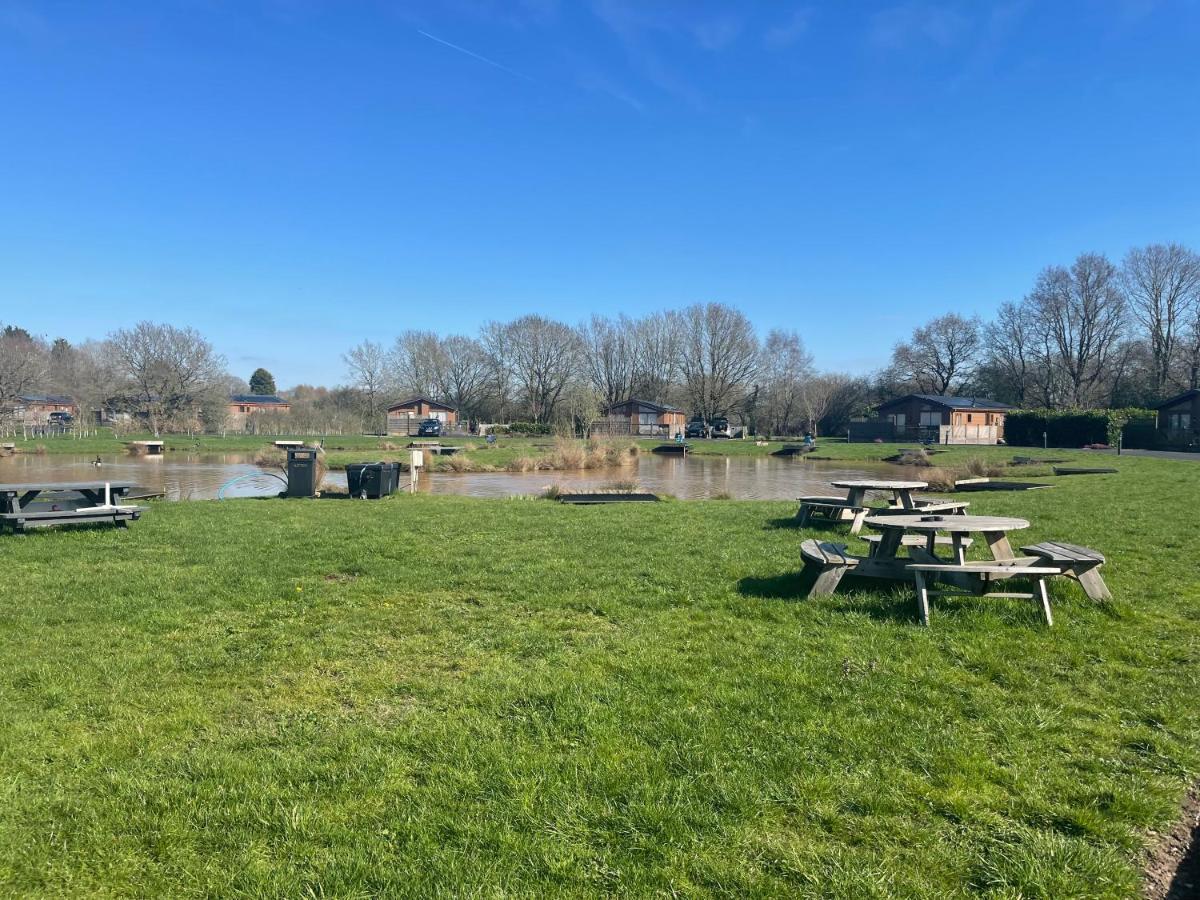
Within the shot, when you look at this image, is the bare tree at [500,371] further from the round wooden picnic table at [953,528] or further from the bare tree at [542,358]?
the round wooden picnic table at [953,528]

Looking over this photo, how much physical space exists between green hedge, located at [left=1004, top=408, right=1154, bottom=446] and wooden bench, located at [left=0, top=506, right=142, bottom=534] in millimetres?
50906

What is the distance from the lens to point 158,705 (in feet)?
13.0

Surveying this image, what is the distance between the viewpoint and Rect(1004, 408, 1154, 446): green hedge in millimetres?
45312

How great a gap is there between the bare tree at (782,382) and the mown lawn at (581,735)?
72.3 m

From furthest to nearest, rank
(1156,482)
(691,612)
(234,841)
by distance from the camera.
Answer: (1156,482) → (691,612) → (234,841)

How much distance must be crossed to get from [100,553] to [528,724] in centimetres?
701

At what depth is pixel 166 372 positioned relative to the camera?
58.7 m

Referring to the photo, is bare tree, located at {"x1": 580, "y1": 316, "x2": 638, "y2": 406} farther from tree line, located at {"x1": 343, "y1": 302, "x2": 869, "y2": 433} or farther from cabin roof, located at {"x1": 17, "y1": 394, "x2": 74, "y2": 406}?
cabin roof, located at {"x1": 17, "y1": 394, "x2": 74, "y2": 406}

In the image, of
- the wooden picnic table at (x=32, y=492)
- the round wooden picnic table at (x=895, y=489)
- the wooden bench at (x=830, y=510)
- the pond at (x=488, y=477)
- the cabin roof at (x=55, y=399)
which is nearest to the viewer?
the round wooden picnic table at (x=895, y=489)

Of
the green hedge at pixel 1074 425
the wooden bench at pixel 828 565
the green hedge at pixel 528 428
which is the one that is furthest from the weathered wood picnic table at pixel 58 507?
the green hedge at pixel 528 428

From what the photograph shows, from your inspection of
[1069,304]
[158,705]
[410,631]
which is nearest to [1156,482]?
[410,631]

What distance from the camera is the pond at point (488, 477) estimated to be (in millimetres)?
20906

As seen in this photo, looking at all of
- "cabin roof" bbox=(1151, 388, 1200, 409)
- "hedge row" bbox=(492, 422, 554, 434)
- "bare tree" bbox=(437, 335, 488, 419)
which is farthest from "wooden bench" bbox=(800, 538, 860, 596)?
"bare tree" bbox=(437, 335, 488, 419)

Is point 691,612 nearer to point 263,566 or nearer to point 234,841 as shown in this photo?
point 234,841
